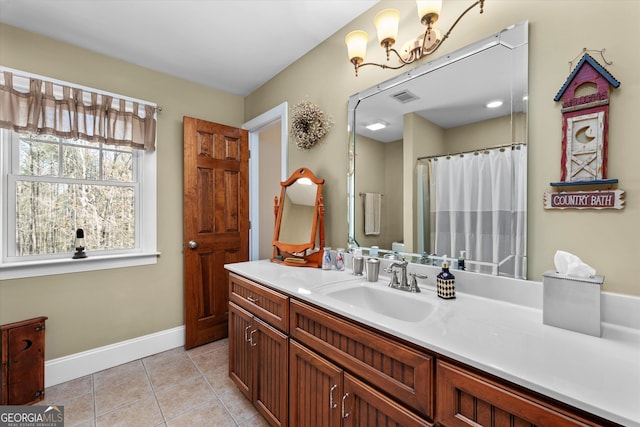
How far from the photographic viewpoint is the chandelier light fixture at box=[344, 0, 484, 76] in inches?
50.7

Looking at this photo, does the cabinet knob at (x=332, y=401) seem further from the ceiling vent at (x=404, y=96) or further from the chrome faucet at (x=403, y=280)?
the ceiling vent at (x=404, y=96)

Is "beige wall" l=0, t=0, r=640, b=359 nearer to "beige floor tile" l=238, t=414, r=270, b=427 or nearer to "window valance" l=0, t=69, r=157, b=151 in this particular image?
"window valance" l=0, t=69, r=157, b=151

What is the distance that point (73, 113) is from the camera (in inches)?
84.0

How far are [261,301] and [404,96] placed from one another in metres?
1.46

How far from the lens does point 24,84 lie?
6.51 feet

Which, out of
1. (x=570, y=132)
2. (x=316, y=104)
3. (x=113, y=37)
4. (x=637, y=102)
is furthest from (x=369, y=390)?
(x=113, y=37)

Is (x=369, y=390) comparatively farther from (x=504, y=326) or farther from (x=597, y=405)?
(x=597, y=405)

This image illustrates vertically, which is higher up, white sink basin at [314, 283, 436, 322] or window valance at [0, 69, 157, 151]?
window valance at [0, 69, 157, 151]

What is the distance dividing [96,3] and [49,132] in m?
0.97

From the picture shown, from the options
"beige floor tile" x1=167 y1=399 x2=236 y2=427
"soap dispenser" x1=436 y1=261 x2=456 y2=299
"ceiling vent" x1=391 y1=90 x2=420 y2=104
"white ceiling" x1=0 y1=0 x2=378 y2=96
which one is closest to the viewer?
"soap dispenser" x1=436 y1=261 x2=456 y2=299

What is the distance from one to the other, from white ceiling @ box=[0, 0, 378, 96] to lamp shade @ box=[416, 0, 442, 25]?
0.62 m

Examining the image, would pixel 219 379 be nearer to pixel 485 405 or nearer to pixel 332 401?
pixel 332 401

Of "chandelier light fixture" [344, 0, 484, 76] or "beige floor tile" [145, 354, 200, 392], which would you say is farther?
"beige floor tile" [145, 354, 200, 392]

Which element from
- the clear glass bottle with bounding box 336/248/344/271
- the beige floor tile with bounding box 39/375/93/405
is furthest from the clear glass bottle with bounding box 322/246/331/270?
the beige floor tile with bounding box 39/375/93/405
